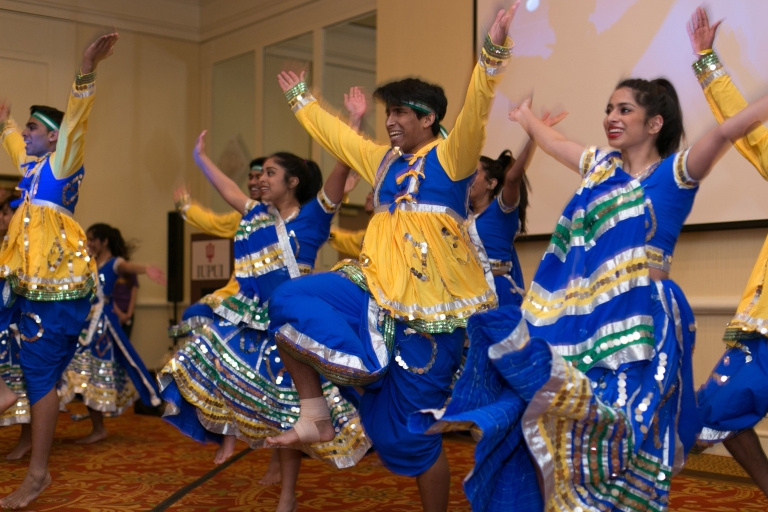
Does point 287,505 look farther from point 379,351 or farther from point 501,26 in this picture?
point 501,26

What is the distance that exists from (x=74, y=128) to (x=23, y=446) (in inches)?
72.5

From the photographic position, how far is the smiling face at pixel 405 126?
8.64 feet

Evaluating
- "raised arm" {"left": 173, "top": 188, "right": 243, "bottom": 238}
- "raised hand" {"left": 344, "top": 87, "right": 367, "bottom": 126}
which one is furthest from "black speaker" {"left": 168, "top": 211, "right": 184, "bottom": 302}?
"raised hand" {"left": 344, "top": 87, "right": 367, "bottom": 126}

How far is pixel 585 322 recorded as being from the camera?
2059 millimetres

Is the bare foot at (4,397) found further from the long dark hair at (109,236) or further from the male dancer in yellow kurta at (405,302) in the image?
the long dark hair at (109,236)

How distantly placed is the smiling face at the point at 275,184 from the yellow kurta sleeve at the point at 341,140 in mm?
635

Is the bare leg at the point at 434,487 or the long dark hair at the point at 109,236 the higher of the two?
the long dark hair at the point at 109,236

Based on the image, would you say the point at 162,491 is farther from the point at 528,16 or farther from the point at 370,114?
the point at 370,114

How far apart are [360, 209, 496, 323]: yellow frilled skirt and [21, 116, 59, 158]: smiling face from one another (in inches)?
72.3

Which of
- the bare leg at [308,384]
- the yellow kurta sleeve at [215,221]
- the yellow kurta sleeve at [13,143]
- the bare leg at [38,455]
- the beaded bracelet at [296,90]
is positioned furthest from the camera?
the yellow kurta sleeve at [215,221]

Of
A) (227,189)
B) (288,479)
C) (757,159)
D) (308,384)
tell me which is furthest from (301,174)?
(757,159)

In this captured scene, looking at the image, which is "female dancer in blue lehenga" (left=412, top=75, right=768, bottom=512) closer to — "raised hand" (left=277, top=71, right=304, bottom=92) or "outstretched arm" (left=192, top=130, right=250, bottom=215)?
"raised hand" (left=277, top=71, right=304, bottom=92)

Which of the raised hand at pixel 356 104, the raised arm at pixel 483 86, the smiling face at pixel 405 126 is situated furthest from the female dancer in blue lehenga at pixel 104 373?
the raised arm at pixel 483 86

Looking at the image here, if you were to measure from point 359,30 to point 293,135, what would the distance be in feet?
3.57
